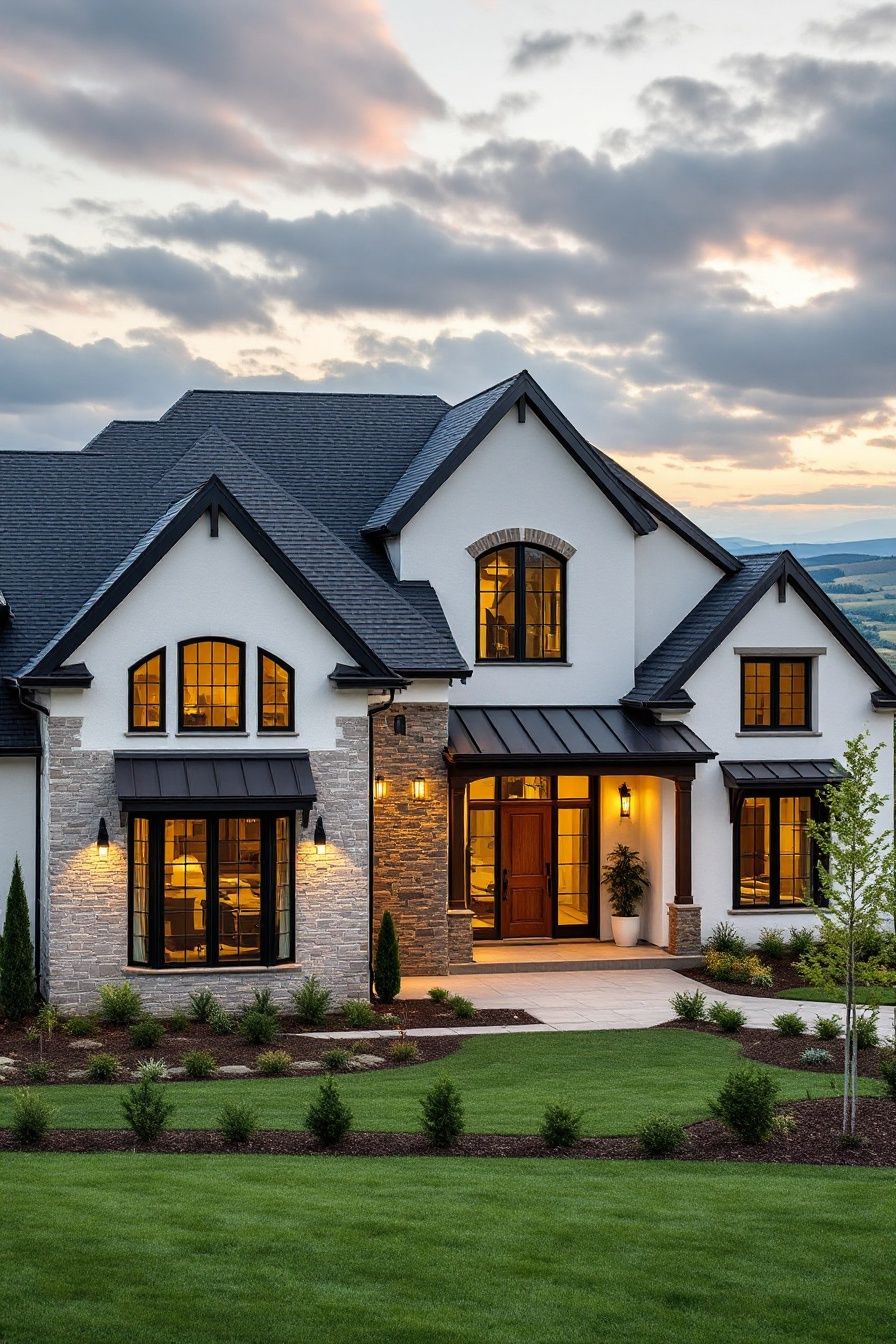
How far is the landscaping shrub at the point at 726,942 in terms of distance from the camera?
2733 centimetres

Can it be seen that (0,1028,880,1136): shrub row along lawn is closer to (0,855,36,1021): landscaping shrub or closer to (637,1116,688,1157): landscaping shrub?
(637,1116,688,1157): landscaping shrub

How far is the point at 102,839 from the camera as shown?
72.0ft

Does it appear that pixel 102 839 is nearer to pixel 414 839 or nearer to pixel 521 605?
pixel 414 839

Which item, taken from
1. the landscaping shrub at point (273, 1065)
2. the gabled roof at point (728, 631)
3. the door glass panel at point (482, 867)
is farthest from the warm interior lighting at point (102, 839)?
the gabled roof at point (728, 631)

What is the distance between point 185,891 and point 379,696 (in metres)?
4.62

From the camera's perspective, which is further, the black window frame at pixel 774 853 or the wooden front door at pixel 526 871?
the wooden front door at pixel 526 871

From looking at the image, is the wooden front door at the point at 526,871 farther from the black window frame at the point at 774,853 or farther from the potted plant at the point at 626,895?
the black window frame at the point at 774,853

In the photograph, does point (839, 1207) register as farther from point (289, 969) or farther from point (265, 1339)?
point (289, 969)

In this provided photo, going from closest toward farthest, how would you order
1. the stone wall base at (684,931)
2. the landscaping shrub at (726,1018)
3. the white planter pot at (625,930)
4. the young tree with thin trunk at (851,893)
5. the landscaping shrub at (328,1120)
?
the landscaping shrub at (328,1120) < the young tree with thin trunk at (851,893) < the landscaping shrub at (726,1018) < the stone wall base at (684,931) < the white planter pot at (625,930)

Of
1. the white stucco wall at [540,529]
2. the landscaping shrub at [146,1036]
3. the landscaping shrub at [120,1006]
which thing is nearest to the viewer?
the landscaping shrub at [146,1036]

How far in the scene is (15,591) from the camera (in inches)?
1022

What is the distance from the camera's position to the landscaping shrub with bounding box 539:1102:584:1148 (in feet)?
45.9

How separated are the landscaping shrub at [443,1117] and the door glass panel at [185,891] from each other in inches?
355

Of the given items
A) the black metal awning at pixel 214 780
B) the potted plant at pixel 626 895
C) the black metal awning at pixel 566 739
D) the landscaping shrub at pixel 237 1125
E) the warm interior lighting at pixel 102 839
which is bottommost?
the landscaping shrub at pixel 237 1125
